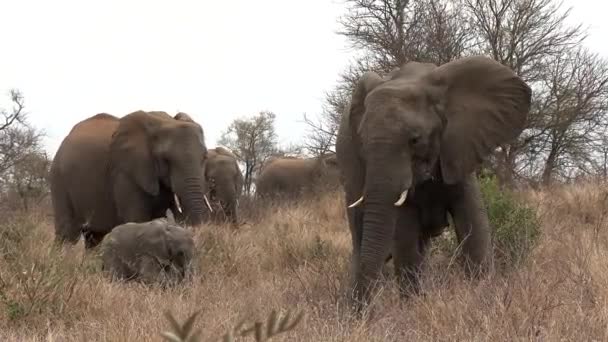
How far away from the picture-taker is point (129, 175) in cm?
800

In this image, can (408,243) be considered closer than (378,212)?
No

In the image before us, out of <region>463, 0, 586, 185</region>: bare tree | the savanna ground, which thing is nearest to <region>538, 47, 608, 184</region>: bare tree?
<region>463, 0, 586, 185</region>: bare tree

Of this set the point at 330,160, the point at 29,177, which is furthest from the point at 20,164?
the point at 330,160

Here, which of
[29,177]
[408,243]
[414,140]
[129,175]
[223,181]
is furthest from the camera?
[29,177]

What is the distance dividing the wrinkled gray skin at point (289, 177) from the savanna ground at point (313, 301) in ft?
41.0

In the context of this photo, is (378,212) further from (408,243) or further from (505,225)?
(505,225)

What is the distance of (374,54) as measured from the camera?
17.1 metres

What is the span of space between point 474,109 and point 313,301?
1.75 metres

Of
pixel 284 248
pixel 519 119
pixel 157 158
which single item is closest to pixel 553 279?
pixel 519 119

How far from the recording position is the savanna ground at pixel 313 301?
333 centimetres

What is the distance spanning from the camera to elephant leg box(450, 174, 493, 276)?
186 inches

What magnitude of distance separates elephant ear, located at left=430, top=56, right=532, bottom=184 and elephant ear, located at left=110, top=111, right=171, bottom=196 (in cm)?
412

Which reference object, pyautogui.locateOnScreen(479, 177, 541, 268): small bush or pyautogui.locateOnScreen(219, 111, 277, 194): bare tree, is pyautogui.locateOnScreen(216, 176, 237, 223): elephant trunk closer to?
pyautogui.locateOnScreen(479, 177, 541, 268): small bush

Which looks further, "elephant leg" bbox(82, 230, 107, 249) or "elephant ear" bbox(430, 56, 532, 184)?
"elephant leg" bbox(82, 230, 107, 249)
